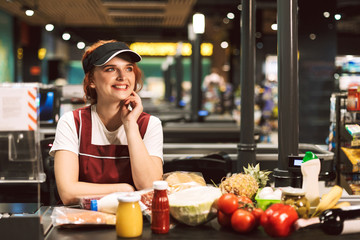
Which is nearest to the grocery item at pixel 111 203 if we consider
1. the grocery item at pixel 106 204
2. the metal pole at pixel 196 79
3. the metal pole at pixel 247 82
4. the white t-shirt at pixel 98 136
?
the grocery item at pixel 106 204

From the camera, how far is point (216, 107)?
18.9 m

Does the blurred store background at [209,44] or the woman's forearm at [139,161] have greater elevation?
the blurred store background at [209,44]

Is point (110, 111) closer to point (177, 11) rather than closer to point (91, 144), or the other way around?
point (91, 144)

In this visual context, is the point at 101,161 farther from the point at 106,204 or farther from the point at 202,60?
the point at 202,60

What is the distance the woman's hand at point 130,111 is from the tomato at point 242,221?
0.93 meters

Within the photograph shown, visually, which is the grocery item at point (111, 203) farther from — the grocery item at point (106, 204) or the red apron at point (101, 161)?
the red apron at point (101, 161)

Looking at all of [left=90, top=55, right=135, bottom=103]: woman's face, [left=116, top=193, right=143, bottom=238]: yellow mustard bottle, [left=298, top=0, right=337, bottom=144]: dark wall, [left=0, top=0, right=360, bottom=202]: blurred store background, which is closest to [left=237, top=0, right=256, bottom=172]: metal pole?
[left=0, top=0, right=360, bottom=202]: blurred store background

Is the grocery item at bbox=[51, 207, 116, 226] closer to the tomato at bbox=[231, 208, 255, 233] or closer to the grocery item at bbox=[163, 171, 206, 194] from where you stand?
the grocery item at bbox=[163, 171, 206, 194]

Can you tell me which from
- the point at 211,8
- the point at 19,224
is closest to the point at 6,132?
the point at 19,224

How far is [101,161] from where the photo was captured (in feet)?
8.45

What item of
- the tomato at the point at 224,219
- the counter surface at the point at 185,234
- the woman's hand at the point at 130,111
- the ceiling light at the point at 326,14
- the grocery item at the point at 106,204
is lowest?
the counter surface at the point at 185,234

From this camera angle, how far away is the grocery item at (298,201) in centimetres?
190

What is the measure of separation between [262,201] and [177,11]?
13.5 metres

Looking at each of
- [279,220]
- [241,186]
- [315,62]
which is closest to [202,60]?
[315,62]
